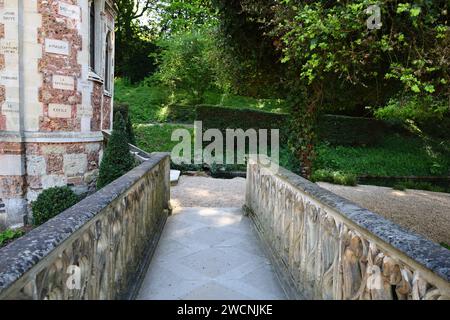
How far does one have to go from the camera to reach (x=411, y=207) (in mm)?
8773

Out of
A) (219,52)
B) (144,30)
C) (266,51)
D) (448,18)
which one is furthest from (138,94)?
(448,18)

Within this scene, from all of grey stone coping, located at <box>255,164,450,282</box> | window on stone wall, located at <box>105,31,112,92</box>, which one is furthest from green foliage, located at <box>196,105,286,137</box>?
grey stone coping, located at <box>255,164,450,282</box>

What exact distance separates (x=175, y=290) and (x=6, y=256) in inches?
75.6

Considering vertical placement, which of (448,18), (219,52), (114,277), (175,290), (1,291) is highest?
(219,52)

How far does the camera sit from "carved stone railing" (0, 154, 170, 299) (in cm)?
135

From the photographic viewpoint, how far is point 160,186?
5.36m

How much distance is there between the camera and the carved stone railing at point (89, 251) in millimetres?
1354

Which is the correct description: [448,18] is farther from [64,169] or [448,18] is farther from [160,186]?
[64,169]

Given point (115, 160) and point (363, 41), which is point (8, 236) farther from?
point (363, 41)

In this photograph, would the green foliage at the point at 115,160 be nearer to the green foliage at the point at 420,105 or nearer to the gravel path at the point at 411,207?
the green foliage at the point at 420,105

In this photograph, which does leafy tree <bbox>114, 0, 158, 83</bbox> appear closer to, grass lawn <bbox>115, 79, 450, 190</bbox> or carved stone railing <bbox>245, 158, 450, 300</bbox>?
grass lawn <bbox>115, 79, 450, 190</bbox>

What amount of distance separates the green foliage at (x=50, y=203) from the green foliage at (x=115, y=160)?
68cm

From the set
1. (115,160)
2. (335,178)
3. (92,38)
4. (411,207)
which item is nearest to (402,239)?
(115,160)

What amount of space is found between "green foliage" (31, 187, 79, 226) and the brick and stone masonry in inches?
21.9
